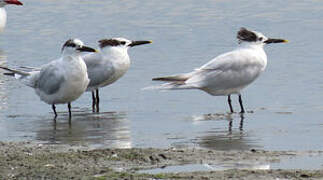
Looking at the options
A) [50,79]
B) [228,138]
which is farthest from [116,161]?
[50,79]

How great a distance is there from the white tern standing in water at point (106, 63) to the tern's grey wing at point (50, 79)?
1.12 m

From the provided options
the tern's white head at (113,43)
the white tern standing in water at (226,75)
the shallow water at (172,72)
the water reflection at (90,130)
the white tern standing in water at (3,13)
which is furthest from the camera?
the white tern standing in water at (3,13)

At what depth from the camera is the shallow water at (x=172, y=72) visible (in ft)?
28.0

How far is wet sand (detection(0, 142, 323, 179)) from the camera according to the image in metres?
6.31

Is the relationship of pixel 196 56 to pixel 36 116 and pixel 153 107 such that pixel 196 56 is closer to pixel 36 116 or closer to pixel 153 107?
pixel 153 107

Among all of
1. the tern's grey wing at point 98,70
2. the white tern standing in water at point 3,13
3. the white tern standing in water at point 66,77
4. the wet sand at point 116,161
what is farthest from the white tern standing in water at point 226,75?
the white tern standing in water at point 3,13

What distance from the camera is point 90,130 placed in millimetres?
8898

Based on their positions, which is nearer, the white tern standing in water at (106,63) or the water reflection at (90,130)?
the water reflection at (90,130)

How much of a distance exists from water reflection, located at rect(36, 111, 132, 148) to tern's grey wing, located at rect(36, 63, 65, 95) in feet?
1.11

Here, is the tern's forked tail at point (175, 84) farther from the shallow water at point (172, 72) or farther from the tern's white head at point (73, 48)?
the tern's white head at point (73, 48)

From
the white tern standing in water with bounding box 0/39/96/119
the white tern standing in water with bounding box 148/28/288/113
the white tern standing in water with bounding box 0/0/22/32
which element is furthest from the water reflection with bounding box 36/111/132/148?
the white tern standing in water with bounding box 0/0/22/32

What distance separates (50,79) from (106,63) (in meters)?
1.47

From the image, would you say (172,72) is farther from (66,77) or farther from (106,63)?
(66,77)

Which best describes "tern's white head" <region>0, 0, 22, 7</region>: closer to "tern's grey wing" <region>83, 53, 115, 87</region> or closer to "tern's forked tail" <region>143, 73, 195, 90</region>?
"tern's grey wing" <region>83, 53, 115, 87</region>
